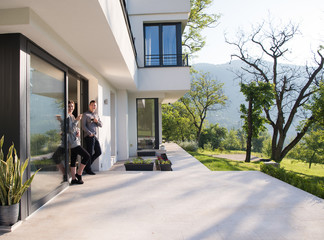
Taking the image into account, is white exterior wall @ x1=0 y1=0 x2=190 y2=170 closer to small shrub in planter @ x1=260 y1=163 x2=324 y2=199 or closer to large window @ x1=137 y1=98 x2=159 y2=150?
large window @ x1=137 y1=98 x2=159 y2=150

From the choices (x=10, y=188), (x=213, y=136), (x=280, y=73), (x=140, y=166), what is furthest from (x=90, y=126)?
(x=213, y=136)

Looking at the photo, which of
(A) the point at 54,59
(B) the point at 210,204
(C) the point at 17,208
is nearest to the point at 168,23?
(A) the point at 54,59

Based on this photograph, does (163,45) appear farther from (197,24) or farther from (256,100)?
(197,24)

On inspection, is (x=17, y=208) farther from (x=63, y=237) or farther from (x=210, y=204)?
(x=210, y=204)

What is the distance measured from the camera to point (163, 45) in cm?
1031

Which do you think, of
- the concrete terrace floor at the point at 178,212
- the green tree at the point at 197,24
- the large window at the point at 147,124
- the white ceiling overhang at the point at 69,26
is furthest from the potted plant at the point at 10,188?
the green tree at the point at 197,24

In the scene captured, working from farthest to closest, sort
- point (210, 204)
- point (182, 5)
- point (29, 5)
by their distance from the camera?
1. point (182, 5)
2. point (210, 204)
3. point (29, 5)

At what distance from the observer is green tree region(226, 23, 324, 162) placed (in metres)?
16.5

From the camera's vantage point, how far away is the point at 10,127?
2.98 metres

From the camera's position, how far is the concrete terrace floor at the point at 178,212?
8.69 feet

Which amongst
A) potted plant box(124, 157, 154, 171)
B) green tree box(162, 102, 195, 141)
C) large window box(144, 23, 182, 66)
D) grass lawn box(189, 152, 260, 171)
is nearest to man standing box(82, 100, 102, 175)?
potted plant box(124, 157, 154, 171)

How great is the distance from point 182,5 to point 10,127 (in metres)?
8.87

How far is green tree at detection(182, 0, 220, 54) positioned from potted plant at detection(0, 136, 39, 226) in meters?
18.2

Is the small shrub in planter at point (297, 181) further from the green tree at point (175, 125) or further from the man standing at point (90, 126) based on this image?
the green tree at point (175, 125)
